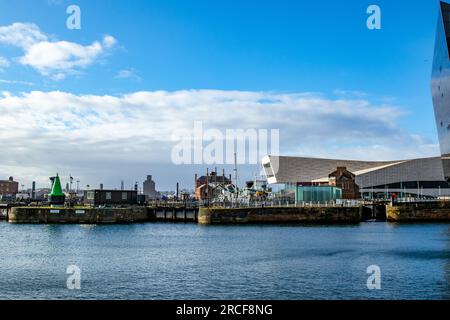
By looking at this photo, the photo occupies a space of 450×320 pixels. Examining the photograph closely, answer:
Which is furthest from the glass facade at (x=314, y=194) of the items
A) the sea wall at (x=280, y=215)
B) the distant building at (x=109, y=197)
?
the distant building at (x=109, y=197)

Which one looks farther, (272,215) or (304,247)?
(272,215)

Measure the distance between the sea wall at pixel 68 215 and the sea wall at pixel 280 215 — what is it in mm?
16809

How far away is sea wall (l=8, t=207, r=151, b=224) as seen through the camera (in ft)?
264

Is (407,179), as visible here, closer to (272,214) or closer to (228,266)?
(272,214)

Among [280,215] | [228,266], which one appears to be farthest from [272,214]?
[228,266]

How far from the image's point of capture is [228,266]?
33.0m

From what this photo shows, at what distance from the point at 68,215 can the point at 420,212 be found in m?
62.4

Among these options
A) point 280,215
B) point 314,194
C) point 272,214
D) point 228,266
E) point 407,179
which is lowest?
point 228,266

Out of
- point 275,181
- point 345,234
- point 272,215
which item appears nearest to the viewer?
point 345,234

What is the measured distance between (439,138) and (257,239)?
101ft

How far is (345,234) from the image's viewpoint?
56938mm

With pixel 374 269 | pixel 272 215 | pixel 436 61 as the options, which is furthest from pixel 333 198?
pixel 374 269

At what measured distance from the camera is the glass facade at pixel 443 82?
5212 centimetres

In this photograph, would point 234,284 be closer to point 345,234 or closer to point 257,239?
point 257,239
